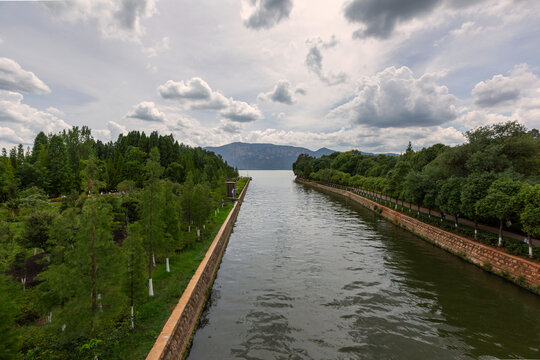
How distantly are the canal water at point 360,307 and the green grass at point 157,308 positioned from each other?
7.99 feet

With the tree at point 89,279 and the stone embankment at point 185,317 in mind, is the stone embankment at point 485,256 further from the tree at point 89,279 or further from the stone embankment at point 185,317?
the tree at point 89,279

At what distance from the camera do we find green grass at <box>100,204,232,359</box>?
10953 millimetres

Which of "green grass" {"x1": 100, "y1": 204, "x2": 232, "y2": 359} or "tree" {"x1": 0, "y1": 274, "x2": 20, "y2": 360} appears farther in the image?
"green grass" {"x1": 100, "y1": 204, "x2": 232, "y2": 359}

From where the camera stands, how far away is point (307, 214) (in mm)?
52844

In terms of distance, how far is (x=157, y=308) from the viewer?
46.8 ft

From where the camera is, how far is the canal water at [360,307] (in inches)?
539

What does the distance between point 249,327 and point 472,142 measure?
134ft

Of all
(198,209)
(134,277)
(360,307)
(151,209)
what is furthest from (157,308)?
(198,209)

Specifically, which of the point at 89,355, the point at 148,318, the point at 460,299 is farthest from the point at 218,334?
the point at 460,299

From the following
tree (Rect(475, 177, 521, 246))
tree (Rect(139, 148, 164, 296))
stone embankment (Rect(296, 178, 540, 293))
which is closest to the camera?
tree (Rect(139, 148, 164, 296))

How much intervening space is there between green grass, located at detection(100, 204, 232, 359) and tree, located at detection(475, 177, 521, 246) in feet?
89.3

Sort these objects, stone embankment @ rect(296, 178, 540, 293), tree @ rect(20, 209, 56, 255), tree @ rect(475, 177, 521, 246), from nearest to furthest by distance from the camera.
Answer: tree @ rect(20, 209, 56, 255), stone embankment @ rect(296, 178, 540, 293), tree @ rect(475, 177, 521, 246)

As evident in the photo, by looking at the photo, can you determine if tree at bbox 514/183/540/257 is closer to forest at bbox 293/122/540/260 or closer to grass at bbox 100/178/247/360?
forest at bbox 293/122/540/260

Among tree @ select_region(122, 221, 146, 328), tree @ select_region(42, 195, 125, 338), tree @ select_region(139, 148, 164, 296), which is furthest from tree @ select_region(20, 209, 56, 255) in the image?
tree @ select_region(42, 195, 125, 338)
